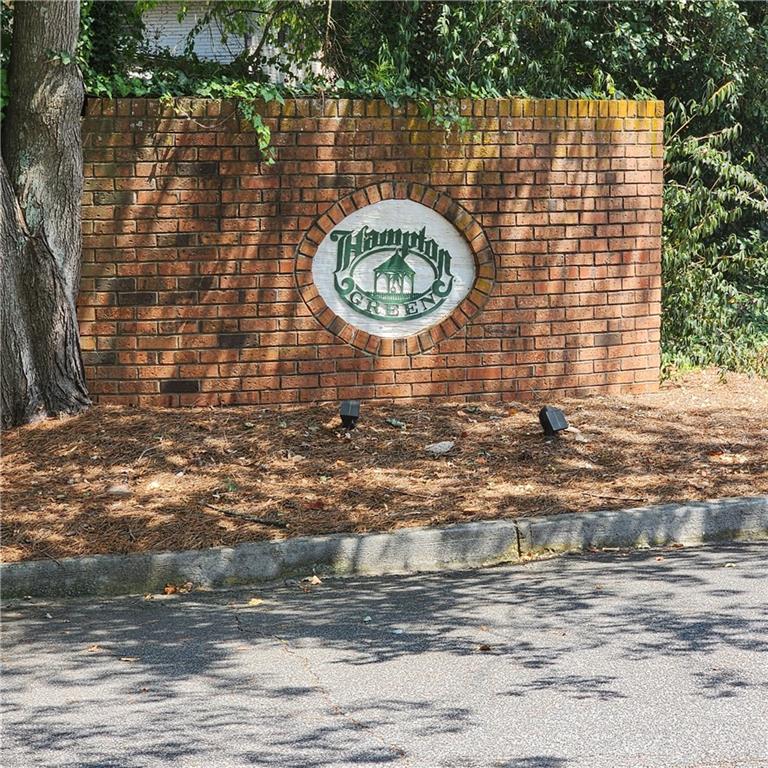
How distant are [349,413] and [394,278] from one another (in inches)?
53.1

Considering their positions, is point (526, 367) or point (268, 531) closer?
point (268, 531)

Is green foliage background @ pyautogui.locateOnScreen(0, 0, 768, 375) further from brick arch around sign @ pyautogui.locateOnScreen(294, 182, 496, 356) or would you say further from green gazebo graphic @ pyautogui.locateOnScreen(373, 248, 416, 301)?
green gazebo graphic @ pyautogui.locateOnScreen(373, 248, 416, 301)

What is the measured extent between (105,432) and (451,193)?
2928mm

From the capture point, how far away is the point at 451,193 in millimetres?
8656

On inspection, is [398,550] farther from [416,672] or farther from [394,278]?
[394,278]

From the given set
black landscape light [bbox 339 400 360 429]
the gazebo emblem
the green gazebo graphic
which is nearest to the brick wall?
the gazebo emblem

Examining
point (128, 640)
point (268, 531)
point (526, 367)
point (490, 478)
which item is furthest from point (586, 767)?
point (526, 367)

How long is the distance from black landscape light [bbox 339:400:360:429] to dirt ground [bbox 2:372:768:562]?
0.30 feet

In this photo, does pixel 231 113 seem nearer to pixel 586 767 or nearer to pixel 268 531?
pixel 268 531

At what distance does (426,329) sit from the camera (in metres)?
8.69

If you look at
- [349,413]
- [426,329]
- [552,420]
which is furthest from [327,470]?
[426,329]

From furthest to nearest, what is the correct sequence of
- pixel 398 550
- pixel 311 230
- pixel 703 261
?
1. pixel 703 261
2. pixel 311 230
3. pixel 398 550

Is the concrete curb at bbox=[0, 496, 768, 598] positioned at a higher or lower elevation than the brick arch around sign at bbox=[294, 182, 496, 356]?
lower

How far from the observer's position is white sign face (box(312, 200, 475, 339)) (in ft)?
27.9
